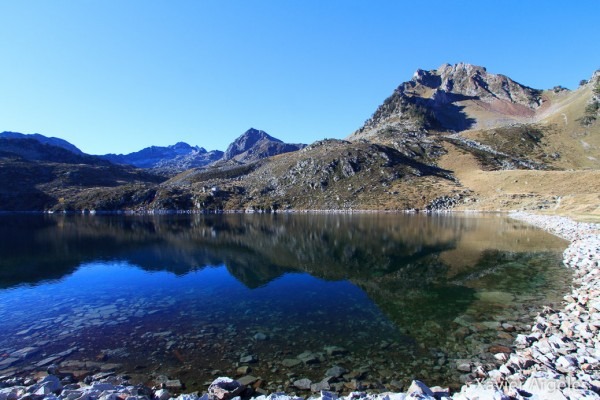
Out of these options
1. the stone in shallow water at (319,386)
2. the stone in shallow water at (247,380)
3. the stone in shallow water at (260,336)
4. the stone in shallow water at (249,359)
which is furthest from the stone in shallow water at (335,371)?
the stone in shallow water at (260,336)

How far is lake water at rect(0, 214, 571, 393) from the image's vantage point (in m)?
16.8

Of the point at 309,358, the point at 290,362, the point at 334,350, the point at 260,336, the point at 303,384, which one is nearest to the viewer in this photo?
the point at 303,384

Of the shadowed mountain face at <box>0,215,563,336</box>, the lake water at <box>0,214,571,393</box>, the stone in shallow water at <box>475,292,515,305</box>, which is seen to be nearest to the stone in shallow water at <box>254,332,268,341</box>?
the lake water at <box>0,214,571,393</box>

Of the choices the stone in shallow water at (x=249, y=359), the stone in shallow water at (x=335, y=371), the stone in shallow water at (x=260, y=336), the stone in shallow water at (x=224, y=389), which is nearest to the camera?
the stone in shallow water at (x=224, y=389)

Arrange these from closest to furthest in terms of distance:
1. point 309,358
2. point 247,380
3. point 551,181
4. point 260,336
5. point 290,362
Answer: point 247,380, point 290,362, point 309,358, point 260,336, point 551,181

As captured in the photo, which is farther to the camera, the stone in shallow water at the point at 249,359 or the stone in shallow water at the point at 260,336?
the stone in shallow water at the point at 260,336

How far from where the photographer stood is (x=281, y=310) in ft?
84.0

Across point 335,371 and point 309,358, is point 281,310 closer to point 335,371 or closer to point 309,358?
point 309,358

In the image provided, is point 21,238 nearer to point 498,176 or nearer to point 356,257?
point 356,257

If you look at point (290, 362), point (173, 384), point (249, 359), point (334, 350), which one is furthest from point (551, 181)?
point (173, 384)

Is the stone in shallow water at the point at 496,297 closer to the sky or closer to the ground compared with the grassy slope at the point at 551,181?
closer to the ground

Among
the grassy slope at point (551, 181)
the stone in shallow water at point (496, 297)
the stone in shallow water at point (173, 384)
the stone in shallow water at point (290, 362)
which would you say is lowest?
the stone in shallow water at point (290, 362)

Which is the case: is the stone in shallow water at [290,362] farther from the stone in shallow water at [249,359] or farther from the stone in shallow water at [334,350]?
the stone in shallow water at [334,350]

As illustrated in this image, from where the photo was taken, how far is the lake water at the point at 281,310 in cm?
1681
